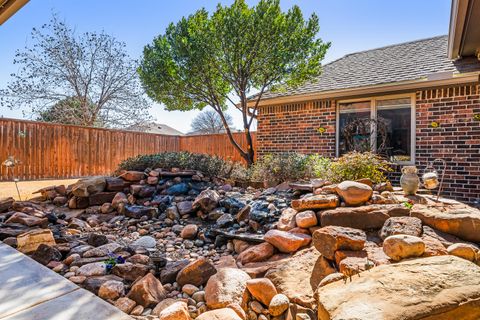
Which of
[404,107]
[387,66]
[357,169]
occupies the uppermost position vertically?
[387,66]

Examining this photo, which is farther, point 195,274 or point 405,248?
point 195,274

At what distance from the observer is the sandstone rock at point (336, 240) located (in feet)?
6.95

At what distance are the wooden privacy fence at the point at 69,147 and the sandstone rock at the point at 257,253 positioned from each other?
20.4 feet

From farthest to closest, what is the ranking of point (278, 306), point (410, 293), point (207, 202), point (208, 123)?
1. point (208, 123)
2. point (207, 202)
3. point (278, 306)
4. point (410, 293)

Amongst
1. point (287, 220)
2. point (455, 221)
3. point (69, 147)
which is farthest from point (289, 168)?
point (69, 147)

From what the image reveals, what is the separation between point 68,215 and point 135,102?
10.1 m

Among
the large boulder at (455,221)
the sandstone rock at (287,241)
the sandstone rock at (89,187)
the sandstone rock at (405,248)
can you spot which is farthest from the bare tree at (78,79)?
the sandstone rock at (405,248)

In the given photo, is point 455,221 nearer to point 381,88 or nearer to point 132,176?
point 381,88

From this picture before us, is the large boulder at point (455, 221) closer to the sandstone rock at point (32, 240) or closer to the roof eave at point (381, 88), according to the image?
the sandstone rock at point (32, 240)

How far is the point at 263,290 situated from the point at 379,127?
530cm

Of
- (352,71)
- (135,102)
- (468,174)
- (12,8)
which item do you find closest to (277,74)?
(352,71)

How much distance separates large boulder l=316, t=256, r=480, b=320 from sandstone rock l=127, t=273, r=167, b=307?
1191mm

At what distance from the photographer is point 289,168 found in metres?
4.97

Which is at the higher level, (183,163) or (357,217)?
(183,163)
